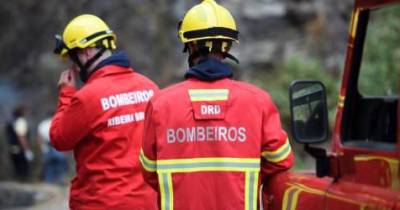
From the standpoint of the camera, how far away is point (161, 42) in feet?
80.6

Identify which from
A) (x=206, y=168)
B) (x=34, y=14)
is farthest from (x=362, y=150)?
(x=34, y=14)

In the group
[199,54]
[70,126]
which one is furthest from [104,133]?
[199,54]

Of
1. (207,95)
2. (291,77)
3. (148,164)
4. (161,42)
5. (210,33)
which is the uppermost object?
(161,42)

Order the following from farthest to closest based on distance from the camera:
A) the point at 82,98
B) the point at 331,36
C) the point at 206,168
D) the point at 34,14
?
the point at 331,36 < the point at 34,14 < the point at 82,98 < the point at 206,168

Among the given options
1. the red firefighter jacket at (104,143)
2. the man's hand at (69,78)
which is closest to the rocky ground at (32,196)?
the man's hand at (69,78)

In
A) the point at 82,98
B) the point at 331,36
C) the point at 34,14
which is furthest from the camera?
the point at 331,36

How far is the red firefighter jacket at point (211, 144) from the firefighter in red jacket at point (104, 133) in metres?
1.31

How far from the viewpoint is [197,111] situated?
411cm

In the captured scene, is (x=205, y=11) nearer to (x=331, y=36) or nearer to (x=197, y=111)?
(x=197, y=111)

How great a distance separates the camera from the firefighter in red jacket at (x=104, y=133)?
17.9ft

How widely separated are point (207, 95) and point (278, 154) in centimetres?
40

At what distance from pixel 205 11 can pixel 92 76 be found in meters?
1.56

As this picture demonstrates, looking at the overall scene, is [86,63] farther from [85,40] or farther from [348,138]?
[348,138]

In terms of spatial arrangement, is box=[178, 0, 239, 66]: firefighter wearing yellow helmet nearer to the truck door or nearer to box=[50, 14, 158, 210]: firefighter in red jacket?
the truck door
